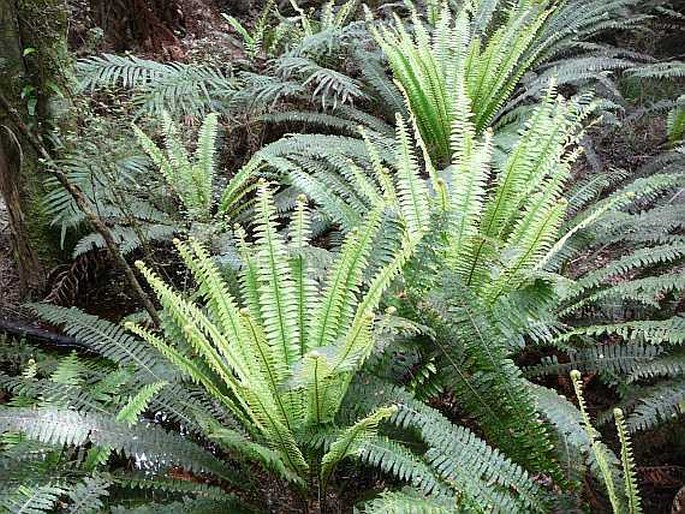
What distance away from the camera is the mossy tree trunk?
287 centimetres

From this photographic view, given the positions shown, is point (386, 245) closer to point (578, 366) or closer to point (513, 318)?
point (513, 318)

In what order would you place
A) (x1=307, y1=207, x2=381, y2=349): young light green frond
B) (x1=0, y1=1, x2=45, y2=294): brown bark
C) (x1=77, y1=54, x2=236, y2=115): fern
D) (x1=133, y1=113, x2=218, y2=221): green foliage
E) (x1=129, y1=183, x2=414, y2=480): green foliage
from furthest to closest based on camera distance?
(x1=77, y1=54, x2=236, y2=115): fern < (x1=133, y1=113, x2=218, y2=221): green foliage < (x1=0, y1=1, x2=45, y2=294): brown bark < (x1=307, y1=207, x2=381, y2=349): young light green frond < (x1=129, y1=183, x2=414, y2=480): green foliage

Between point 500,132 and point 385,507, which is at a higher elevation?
point 500,132

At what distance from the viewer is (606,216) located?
2.52 m

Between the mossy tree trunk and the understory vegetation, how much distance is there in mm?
76

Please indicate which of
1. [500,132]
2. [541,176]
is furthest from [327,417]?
[500,132]

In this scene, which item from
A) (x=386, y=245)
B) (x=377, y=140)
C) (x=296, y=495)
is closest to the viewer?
(x=296, y=495)

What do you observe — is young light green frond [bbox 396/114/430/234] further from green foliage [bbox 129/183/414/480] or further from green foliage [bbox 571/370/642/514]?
green foliage [bbox 571/370/642/514]

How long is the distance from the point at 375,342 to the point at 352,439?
1.00 ft

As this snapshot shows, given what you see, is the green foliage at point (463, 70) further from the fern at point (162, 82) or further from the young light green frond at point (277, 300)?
the young light green frond at point (277, 300)

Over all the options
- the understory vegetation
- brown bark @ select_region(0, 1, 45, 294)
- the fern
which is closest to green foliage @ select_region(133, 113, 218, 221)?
the understory vegetation

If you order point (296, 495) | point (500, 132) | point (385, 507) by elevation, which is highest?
point (500, 132)

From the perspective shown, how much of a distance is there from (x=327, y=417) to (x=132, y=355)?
0.81m

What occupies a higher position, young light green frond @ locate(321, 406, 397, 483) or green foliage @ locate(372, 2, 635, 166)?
green foliage @ locate(372, 2, 635, 166)
